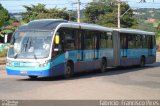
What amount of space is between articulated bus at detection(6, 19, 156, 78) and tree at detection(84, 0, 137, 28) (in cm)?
6141

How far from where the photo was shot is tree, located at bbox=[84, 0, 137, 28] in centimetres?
9000

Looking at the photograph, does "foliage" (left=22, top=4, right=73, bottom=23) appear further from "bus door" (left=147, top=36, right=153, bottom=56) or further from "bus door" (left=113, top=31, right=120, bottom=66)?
"bus door" (left=113, top=31, right=120, bottom=66)

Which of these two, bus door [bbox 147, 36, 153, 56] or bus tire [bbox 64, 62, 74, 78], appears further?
bus door [bbox 147, 36, 153, 56]

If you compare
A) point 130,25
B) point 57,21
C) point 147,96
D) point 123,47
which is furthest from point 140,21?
point 147,96

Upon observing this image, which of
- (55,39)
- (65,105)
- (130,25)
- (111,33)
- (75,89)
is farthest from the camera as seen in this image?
(130,25)

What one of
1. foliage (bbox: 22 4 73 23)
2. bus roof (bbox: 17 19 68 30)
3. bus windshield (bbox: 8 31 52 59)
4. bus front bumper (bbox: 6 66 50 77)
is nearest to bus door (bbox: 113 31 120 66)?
bus roof (bbox: 17 19 68 30)

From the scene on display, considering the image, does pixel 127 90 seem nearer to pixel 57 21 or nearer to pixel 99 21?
pixel 57 21

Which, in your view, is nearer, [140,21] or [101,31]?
[101,31]

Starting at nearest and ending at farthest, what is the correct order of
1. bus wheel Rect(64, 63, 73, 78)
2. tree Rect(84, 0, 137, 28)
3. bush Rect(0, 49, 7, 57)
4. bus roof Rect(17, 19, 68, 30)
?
1. bus roof Rect(17, 19, 68, 30)
2. bus wheel Rect(64, 63, 73, 78)
3. bush Rect(0, 49, 7, 57)
4. tree Rect(84, 0, 137, 28)

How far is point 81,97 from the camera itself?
48.1 feet

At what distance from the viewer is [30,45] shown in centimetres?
2134

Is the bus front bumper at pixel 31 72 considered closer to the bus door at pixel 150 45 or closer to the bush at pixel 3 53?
the bus door at pixel 150 45

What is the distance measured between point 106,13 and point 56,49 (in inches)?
2934

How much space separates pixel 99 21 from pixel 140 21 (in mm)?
11368
